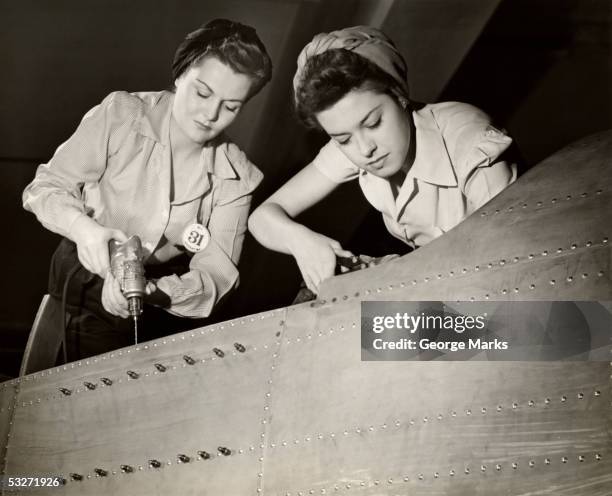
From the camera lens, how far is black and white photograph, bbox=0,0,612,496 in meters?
3.07

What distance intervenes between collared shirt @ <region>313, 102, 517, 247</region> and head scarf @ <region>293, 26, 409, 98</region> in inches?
10.0

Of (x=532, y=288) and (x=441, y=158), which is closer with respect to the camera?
(x=532, y=288)

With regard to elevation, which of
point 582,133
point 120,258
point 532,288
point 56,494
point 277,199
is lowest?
point 56,494

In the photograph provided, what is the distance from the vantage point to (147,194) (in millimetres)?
5129

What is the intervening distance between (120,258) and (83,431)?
1022 millimetres

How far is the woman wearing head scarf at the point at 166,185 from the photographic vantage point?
504 cm

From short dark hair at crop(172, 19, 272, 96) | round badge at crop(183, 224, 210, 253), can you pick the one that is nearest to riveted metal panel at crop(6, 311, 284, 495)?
round badge at crop(183, 224, 210, 253)

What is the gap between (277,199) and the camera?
5094 millimetres

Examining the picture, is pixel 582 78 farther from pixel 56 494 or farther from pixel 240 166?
pixel 56 494

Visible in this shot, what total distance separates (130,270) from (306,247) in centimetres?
89

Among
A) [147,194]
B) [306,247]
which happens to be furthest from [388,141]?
[147,194]

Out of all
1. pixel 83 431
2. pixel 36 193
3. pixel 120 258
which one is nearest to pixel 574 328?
pixel 83 431

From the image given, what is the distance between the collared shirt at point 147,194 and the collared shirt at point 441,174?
Result: 0.74 metres

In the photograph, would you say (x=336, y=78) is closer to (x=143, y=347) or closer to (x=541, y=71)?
(x=541, y=71)
